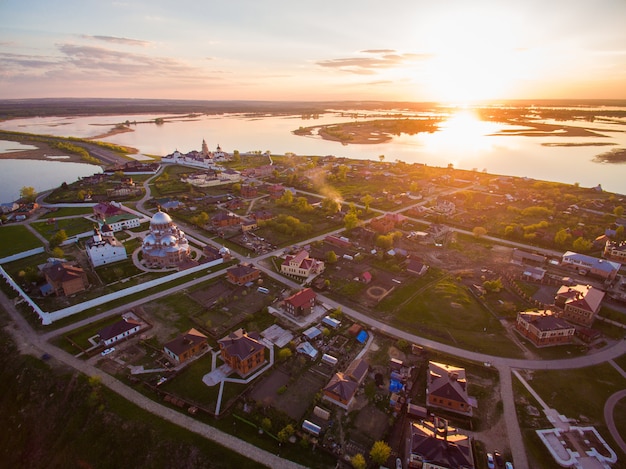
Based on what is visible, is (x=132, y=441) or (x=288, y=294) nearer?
(x=132, y=441)

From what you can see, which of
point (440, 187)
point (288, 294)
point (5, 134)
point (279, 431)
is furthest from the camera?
point (5, 134)

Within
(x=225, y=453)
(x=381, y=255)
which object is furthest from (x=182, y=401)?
(x=381, y=255)

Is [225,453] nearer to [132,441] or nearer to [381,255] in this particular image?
[132,441]

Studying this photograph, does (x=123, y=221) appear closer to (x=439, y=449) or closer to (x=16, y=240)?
(x=16, y=240)

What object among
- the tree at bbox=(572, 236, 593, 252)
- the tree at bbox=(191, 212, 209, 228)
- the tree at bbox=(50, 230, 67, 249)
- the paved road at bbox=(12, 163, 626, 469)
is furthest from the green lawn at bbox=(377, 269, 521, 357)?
the tree at bbox=(50, 230, 67, 249)

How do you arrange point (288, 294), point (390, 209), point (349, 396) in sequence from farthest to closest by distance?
point (390, 209) < point (288, 294) < point (349, 396)

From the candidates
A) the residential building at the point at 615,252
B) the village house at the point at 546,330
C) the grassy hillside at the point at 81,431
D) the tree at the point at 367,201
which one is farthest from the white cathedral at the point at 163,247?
the residential building at the point at 615,252
